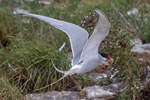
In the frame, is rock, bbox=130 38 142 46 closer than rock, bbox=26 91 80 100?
No

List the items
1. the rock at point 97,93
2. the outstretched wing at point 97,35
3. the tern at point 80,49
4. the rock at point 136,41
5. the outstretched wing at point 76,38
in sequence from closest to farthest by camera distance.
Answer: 1. the outstretched wing at point 97,35
2. the tern at point 80,49
3. the outstretched wing at point 76,38
4. the rock at point 97,93
5. the rock at point 136,41

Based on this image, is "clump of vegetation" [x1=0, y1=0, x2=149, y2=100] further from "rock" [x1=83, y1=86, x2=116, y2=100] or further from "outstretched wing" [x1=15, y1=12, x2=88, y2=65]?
"outstretched wing" [x1=15, y1=12, x2=88, y2=65]

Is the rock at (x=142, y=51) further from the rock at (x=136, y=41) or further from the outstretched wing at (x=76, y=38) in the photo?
the outstretched wing at (x=76, y=38)

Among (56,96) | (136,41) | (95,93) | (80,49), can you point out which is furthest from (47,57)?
(136,41)

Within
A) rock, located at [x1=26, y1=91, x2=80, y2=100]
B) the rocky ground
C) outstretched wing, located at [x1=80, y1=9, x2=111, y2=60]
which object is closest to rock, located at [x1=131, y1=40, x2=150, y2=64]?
the rocky ground

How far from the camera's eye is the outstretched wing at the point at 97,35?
288 cm

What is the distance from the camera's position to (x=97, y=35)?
3.04m

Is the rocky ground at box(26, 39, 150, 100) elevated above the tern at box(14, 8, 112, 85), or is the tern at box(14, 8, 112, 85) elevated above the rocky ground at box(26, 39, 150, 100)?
the tern at box(14, 8, 112, 85)

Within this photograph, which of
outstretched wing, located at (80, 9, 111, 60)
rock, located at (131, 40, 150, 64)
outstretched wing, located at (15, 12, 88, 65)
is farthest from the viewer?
rock, located at (131, 40, 150, 64)

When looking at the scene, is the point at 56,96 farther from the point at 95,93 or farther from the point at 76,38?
the point at 76,38

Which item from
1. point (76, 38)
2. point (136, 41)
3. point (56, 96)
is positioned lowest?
point (56, 96)

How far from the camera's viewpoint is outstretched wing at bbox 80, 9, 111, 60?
9.44 ft

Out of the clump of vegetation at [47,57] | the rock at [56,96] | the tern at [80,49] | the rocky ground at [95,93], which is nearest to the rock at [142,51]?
the clump of vegetation at [47,57]

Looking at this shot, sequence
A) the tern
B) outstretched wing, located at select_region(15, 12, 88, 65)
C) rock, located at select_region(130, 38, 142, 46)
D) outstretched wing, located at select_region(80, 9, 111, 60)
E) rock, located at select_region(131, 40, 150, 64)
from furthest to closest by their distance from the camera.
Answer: rock, located at select_region(130, 38, 142, 46) < rock, located at select_region(131, 40, 150, 64) < outstretched wing, located at select_region(15, 12, 88, 65) < the tern < outstretched wing, located at select_region(80, 9, 111, 60)
